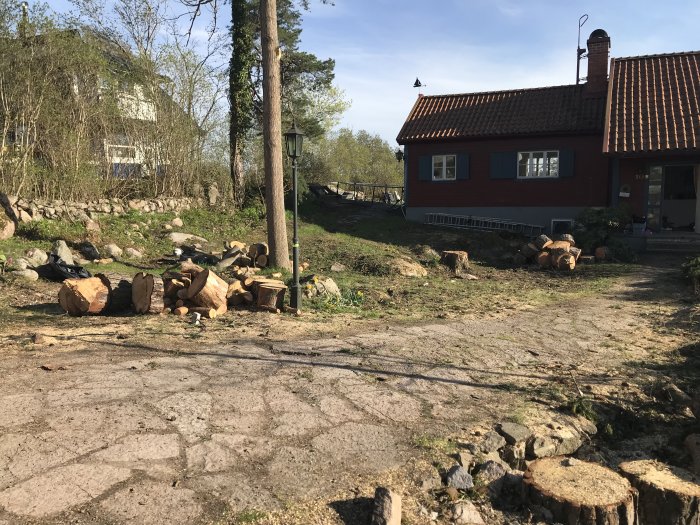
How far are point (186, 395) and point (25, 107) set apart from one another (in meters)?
10.8

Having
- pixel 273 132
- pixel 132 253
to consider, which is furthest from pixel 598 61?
pixel 132 253

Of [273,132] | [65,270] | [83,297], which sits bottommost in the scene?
[83,297]

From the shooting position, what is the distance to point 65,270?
9547 millimetres

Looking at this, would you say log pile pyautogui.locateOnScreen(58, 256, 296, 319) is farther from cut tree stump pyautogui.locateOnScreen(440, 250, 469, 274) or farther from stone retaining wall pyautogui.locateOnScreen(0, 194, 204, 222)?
cut tree stump pyautogui.locateOnScreen(440, 250, 469, 274)

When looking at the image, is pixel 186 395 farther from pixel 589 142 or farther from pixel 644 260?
pixel 589 142

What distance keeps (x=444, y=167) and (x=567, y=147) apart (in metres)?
4.47

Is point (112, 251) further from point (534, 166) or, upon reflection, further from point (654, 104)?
point (654, 104)

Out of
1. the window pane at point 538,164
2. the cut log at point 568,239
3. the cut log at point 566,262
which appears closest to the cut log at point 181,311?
the cut log at point 566,262

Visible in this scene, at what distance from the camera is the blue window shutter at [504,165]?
19.6 metres

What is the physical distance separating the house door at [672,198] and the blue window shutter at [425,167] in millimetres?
7583

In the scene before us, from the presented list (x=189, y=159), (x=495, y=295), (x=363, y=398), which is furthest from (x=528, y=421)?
(x=189, y=159)

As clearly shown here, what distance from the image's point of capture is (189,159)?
1747 cm

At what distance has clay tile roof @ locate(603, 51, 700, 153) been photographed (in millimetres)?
15953

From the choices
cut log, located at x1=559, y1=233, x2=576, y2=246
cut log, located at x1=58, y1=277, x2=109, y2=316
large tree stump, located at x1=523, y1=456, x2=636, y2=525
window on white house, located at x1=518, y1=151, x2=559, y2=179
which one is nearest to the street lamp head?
cut log, located at x1=58, y1=277, x2=109, y2=316
